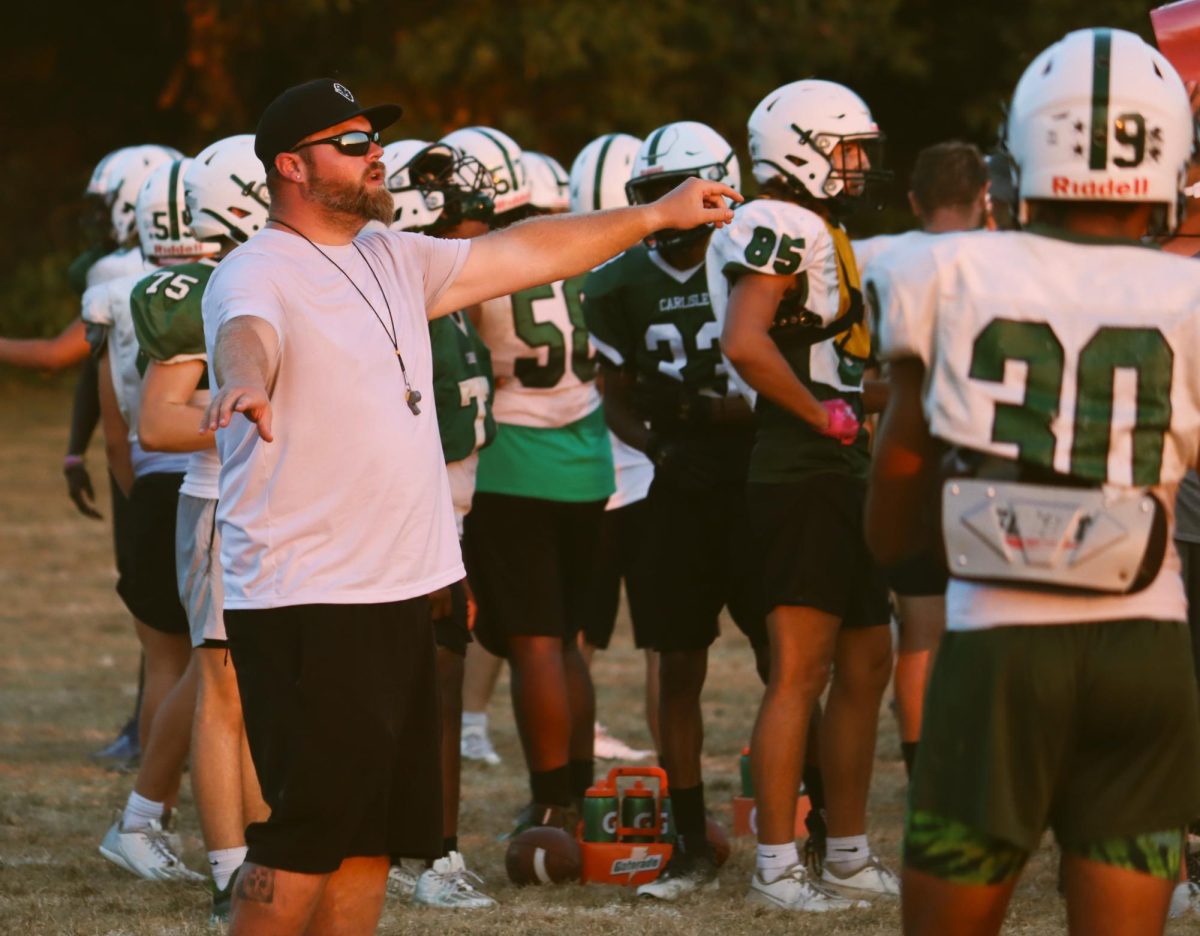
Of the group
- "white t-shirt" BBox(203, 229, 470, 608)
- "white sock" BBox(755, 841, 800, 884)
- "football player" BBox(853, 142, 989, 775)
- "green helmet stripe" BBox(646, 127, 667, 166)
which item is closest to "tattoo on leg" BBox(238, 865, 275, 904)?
"white t-shirt" BBox(203, 229, 470, 608)

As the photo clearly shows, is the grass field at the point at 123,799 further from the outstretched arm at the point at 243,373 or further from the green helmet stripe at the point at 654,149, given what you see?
the green helmet stripe at the point at 654,149

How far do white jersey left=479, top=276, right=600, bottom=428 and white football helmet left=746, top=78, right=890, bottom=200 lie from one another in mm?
1019

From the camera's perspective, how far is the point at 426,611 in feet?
13.2

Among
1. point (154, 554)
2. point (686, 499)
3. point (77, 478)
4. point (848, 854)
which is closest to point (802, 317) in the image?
point (686, 499)

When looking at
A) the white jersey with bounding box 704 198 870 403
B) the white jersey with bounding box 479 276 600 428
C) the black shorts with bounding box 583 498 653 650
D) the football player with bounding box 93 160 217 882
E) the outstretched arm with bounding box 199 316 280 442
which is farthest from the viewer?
the black shorts with bounding box 583 498 653 650

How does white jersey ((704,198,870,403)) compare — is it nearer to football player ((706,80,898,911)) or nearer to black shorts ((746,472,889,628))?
football player ((706,80,898,911))

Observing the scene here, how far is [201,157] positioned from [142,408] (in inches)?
32.2

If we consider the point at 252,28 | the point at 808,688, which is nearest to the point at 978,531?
the point at 808,688

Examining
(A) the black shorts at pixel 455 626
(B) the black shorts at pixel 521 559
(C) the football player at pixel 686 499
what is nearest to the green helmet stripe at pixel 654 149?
(C) the football player at pixel 686 499

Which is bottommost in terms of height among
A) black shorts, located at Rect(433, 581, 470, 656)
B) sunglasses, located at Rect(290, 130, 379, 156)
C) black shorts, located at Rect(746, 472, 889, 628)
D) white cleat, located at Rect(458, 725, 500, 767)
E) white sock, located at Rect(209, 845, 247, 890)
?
white cleat, located at Rect(458, 725, 500, 767)

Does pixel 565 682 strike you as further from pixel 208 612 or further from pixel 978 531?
pixel 978 531

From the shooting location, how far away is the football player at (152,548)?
591cm

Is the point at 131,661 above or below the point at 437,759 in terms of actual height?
below

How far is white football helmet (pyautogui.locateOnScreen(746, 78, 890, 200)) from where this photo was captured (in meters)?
5.52
